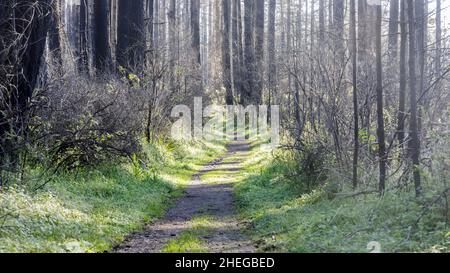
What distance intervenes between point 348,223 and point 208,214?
346cm

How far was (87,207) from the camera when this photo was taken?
885 cm

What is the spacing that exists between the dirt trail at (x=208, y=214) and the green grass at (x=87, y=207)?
263 mm

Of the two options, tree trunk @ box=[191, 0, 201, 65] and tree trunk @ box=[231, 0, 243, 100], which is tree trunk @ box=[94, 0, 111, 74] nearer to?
tree trunk @ box=[191, 0, 201, 65]

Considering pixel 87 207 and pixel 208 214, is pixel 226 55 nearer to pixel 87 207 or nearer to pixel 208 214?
pixel 208 214

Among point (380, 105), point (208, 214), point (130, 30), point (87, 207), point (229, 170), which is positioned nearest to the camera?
point (380, 105)

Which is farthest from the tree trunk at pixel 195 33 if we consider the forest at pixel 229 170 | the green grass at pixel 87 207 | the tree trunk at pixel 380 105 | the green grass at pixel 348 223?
the tree trunk at pixel 380 105

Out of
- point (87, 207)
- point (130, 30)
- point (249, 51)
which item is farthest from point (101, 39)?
point (249, 51)

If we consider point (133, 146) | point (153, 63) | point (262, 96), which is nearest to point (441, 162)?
point (133, 146)

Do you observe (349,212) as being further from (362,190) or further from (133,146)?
(133,146)

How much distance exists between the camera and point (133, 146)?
12.9 meters

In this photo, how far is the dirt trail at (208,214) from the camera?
7.56m

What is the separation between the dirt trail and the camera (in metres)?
7.56

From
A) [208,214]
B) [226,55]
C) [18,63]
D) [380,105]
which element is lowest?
[208,214]

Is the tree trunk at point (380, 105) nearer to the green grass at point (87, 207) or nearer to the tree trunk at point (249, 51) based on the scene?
the green grass at point (87, 207)
